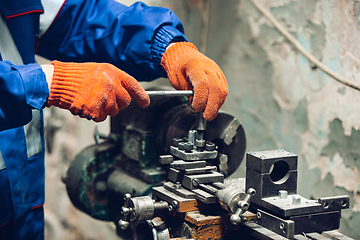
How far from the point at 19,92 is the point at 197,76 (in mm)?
530

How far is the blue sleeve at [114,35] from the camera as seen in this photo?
4.38ft

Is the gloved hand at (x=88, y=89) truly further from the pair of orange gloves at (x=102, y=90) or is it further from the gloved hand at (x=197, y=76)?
the gloved hand at (x=197, y=76)

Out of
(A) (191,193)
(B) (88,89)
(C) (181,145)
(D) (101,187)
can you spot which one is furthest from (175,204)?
(D) (101,187)

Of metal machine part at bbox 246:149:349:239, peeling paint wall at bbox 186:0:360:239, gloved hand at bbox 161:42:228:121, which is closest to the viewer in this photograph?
metal machine part at bbox 246:149:349:239

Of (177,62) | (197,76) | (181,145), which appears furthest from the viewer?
(177,62)

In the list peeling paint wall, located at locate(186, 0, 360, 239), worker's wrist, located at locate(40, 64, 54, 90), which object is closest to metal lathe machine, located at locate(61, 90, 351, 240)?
worker's wrist, located at locate(40, 64, 54, 90)

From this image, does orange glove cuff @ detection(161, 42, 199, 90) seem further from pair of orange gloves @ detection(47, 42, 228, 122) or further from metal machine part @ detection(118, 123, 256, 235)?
metal machine part @ detection(118, 123, 256, 235)

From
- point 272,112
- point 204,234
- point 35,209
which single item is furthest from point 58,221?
point 204,234

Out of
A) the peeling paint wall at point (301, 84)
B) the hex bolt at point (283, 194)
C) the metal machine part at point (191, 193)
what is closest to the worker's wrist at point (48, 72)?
the metal machine part at point (191, 193)

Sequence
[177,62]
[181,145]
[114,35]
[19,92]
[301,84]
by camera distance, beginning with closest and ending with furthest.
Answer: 1. [19,92]
2. [181,145]
3. [177,62]
4. [114,35]
5. [301,84]

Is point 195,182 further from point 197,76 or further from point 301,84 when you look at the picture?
point 301,84

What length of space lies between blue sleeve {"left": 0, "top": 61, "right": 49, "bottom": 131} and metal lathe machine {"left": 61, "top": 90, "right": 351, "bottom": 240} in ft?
0.98

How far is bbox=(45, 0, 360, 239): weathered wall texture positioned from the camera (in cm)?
157

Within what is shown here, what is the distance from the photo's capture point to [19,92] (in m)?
0.90
